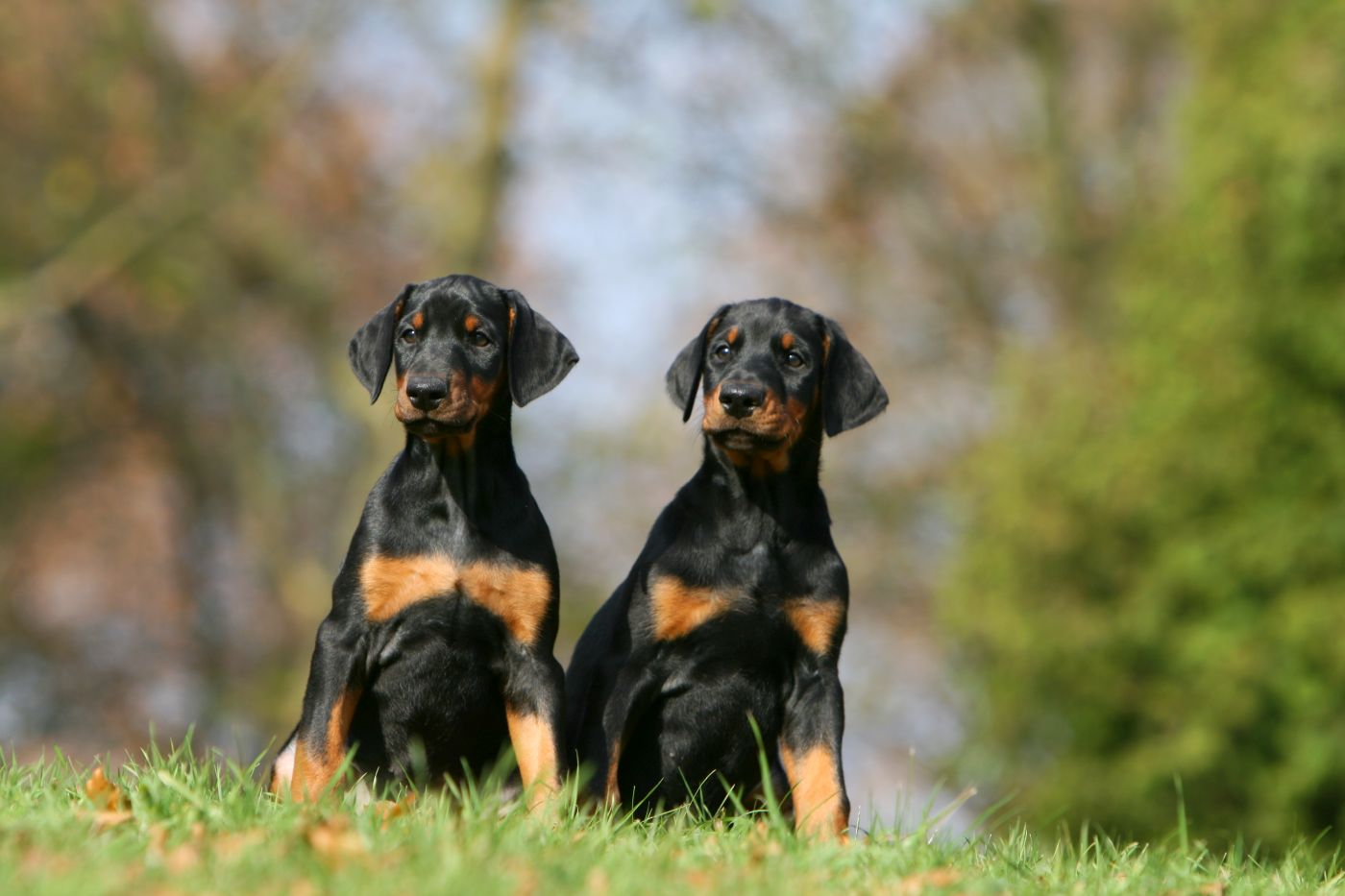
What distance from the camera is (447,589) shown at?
21.0 ft

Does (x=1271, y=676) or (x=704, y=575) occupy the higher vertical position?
(x=704, y=575)

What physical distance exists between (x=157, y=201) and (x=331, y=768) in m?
18.9

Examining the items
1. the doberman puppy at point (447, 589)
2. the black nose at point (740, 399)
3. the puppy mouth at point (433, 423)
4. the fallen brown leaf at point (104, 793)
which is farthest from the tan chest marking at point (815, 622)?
the fallen brown leaf at point (104, 793)

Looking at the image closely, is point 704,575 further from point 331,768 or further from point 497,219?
point 497,219

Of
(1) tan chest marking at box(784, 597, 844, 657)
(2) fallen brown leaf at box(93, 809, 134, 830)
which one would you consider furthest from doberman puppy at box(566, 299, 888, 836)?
(2) fallen brown leaf at box(93, 809, 134, 830)

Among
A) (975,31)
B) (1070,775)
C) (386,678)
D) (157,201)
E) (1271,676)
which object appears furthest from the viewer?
(975,31)

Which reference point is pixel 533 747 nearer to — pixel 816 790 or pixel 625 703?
pixel 625 703

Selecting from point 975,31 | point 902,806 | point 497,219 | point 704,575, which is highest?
point 975,31

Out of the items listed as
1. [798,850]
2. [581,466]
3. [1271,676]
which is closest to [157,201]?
[581,466]

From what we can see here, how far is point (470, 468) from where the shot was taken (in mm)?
6598

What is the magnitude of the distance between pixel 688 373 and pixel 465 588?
1362 millimetres

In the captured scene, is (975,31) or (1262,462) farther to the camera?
(975,31)

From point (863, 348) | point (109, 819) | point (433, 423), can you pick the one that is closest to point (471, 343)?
point (433, 423)

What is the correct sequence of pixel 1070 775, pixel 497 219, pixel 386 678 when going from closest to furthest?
pixel 386 678 → pixel 1070 775 → pixel 497 219
